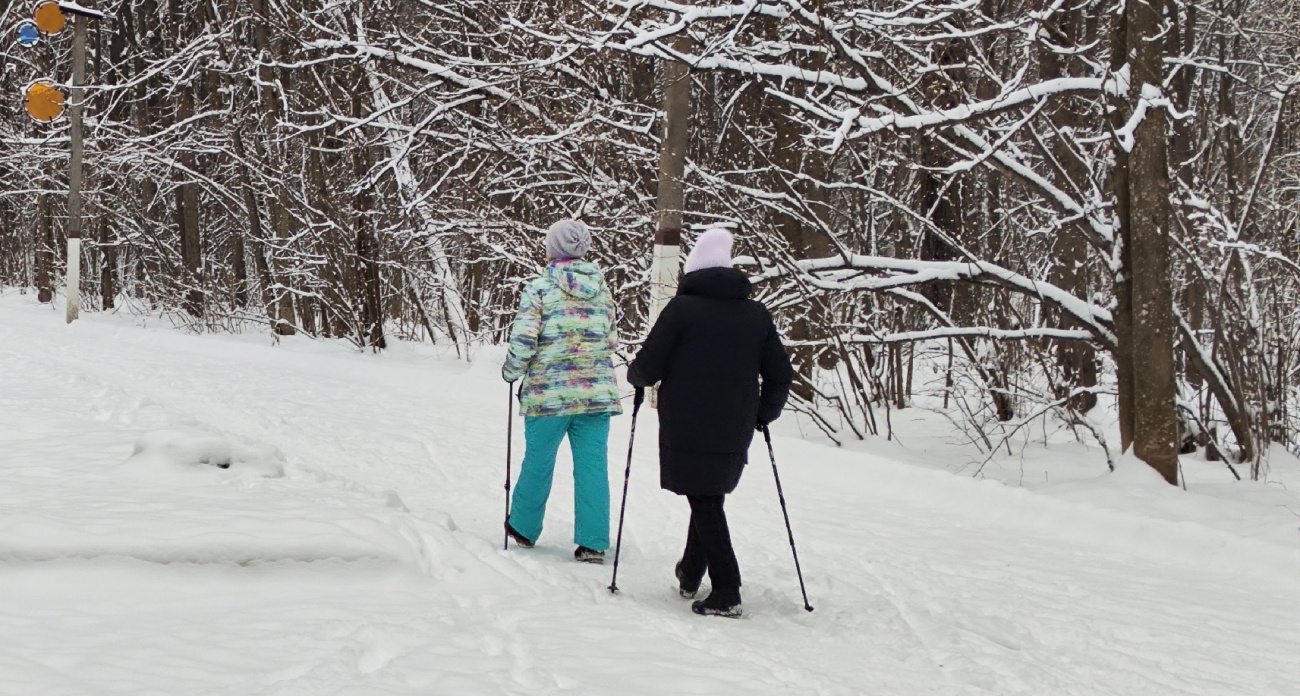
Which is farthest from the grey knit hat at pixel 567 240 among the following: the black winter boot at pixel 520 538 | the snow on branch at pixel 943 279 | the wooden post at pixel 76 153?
the wooden post at pixel 76 153

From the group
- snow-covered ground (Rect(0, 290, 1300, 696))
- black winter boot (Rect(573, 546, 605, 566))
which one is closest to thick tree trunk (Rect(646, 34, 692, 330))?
snow-covered ground (Rect(0, 290, 1300, 696))

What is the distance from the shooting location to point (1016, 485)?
9.42 m

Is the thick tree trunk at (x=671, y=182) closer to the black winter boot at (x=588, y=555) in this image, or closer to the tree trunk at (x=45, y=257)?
the black winter boot at (x=588, y=555)

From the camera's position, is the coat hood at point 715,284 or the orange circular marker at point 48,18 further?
the orange circular marker at point 48,18

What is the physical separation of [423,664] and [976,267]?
6.65 m

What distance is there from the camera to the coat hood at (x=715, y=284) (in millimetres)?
5508

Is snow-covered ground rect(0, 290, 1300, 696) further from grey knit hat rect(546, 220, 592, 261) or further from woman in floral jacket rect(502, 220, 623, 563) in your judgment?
grey knit hat rect(546, 220, 592, 261)

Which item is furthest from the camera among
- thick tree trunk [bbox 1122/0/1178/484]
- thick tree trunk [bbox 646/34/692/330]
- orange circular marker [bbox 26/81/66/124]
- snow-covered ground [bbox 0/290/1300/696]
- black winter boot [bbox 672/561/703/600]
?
orange circular marker [bbox 26/81/66/124]

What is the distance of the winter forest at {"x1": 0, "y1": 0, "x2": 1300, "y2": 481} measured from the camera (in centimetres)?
895

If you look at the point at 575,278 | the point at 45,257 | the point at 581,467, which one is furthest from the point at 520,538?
the point at 45,257

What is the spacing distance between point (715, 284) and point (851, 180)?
7.86 metres

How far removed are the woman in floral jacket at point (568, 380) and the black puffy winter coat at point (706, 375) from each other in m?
0.87

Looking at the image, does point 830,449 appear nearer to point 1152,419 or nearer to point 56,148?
point 1152,419

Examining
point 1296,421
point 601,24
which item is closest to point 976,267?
point 1296,421
